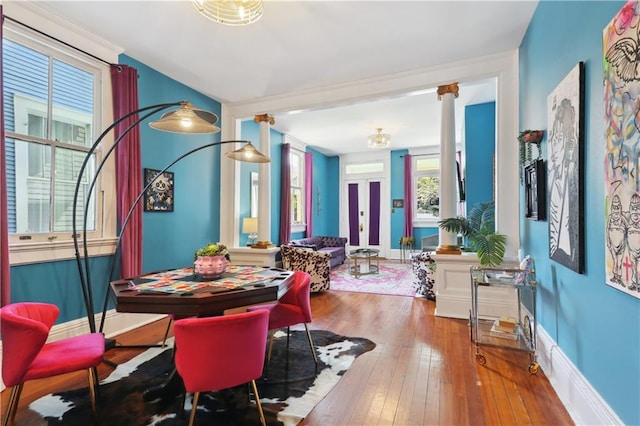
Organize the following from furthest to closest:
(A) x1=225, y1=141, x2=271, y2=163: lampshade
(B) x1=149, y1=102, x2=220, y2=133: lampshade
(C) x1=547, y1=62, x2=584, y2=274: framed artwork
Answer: (A) x1=225, y1=141, x2=271, y2=163: lampshade → (B) x1=149, y1=102, x2=220, y2=133: lampshade → (C) x1=547, y1=62, x2=584, y2=274: framed artwork

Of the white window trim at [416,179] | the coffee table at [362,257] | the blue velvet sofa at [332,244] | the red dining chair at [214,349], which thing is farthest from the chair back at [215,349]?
the white window trim at [416,179]

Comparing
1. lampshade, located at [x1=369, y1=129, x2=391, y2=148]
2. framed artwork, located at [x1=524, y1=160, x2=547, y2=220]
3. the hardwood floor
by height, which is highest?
lampshade, located at [x1=369, y1=129, x2=391, y2=148]

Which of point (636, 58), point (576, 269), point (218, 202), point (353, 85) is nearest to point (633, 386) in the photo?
point (576, 269)

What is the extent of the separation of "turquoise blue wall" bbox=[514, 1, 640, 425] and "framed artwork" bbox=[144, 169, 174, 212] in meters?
4.02

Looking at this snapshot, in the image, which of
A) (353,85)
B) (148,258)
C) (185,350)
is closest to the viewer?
(185,350)

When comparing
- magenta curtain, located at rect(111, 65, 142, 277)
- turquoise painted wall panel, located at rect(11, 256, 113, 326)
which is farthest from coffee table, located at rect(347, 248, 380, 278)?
turquoise painted wall panel, located at rect(11, 256, 113, 326)

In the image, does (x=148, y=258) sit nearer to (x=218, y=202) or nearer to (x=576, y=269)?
(x=218, y=202)

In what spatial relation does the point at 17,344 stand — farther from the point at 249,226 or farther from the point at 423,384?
the point at 249,226

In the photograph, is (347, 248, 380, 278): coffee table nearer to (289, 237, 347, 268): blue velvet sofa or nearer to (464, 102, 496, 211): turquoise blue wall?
(289, 237, 347, 268): blue velvet sofa

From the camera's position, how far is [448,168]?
3979 mm

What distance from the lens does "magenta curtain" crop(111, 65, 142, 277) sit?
337 cm

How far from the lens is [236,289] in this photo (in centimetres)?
196

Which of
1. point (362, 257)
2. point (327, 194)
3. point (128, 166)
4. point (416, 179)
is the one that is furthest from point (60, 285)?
point (416, 179)

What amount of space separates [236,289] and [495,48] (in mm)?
3826
